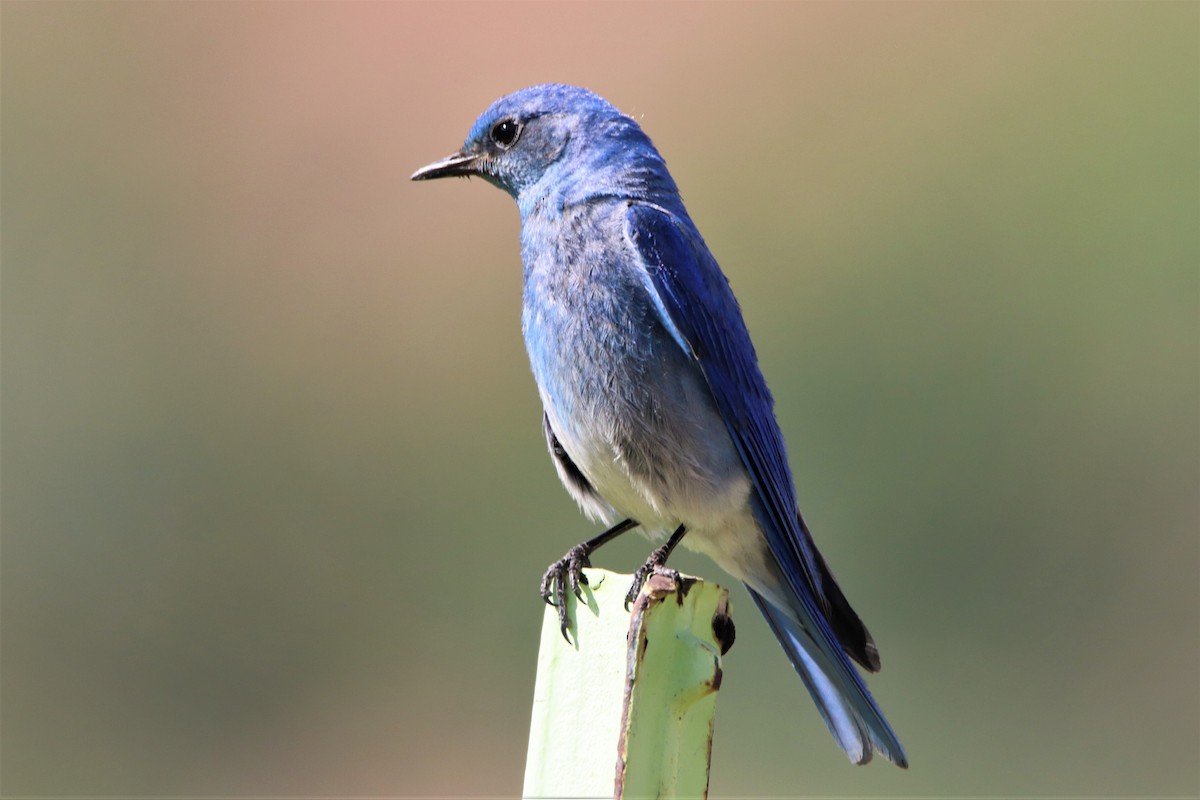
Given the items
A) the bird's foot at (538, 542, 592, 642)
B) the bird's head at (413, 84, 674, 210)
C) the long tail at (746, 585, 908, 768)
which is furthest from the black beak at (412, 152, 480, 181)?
the long tail at (746, 585, 908, 768)

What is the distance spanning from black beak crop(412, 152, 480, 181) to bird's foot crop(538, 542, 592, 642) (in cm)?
128

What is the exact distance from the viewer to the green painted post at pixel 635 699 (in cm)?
206

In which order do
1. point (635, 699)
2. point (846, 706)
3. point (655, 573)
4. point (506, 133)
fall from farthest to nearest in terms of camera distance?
point (506, 133) < point (846, 706) < point (655, 573) < point (635, 699)

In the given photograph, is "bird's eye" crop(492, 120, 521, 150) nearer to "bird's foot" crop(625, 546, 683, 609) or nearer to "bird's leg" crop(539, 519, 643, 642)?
"bird's leg" crop(539, 519, 643, 642)

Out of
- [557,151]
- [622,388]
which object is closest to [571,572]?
[622,388]

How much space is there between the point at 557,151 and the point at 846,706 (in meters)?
1.70

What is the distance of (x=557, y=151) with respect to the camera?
379cm

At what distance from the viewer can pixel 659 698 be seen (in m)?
2.09

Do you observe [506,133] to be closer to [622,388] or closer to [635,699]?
[622,388]

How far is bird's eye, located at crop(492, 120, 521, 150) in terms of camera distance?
391 centimetres

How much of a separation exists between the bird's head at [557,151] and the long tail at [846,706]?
128cm

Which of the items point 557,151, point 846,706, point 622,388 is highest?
point 557,151

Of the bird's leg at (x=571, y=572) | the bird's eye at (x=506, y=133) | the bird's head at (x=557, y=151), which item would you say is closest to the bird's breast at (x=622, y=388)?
the bird's leg at (x=571, y=572)

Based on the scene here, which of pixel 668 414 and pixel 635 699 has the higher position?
pixel 668 414
